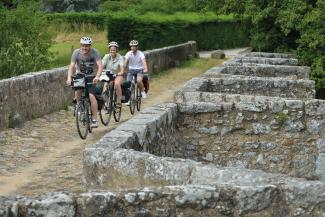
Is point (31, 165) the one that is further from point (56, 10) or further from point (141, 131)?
point (56, 10)

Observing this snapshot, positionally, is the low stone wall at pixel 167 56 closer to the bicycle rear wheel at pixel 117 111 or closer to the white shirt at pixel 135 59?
the white shirt at pixel 135 59

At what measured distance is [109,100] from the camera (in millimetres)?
12164

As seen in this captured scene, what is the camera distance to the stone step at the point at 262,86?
29.6 feet

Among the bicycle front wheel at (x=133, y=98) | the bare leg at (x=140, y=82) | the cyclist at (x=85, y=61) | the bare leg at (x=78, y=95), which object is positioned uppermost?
the cyclist at (x=85, y=61)

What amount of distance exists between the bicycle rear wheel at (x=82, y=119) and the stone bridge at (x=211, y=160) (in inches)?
89.1

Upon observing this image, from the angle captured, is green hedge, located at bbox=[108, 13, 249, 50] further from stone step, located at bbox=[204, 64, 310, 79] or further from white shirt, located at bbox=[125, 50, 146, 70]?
stone step, located at bbox=[204, 64, 310, 79]

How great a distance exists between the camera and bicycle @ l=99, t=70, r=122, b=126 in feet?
39.0

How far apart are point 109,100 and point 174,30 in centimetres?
2451

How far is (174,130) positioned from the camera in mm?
7051

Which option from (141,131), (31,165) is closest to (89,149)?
(141,131)

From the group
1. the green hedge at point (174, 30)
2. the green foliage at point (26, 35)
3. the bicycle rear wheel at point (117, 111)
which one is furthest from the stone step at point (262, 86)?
the green hedge at point (174, 30)

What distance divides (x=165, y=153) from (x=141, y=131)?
903 mm

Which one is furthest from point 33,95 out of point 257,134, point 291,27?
point 291,27

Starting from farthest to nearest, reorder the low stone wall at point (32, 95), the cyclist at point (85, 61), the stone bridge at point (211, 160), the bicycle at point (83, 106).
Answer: the low stone wall at point (32, 95) → the bicycle at point (83, 106) → the cyclist at point (85, 61) → the stone bridge at point (211, 160)
